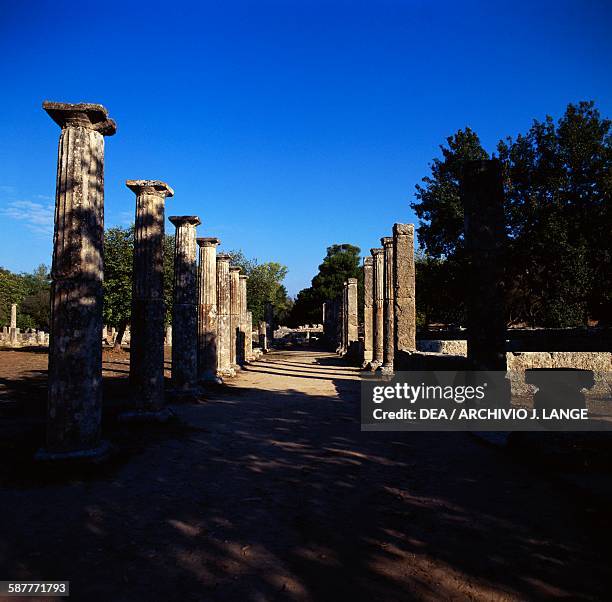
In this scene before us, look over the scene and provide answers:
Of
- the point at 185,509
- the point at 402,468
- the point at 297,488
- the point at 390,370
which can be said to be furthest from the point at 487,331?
the point at 390,370

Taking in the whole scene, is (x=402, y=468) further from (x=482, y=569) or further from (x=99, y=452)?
(x=99, y=452)

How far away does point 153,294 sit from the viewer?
310 inches

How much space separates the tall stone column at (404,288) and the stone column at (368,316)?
209 inches

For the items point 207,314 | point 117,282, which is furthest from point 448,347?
point 117,282

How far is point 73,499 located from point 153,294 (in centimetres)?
422

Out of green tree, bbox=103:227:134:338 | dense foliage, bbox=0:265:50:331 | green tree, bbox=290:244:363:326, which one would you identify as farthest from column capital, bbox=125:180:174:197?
green tree, bbox=290:244:363:326

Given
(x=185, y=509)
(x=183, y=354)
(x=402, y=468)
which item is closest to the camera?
(x=185, y=509)

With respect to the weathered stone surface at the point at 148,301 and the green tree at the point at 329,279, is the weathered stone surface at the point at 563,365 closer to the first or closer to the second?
the weathered stone surface at the point at 148,301

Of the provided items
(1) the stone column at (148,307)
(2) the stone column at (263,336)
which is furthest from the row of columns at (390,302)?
(2) the stone column at (263,336)

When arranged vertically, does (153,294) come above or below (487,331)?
above

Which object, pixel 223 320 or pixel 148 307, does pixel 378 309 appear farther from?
pixel 148 307

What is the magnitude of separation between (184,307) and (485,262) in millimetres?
6455

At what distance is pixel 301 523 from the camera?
144 inches

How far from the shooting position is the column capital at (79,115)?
5371 millimetres
